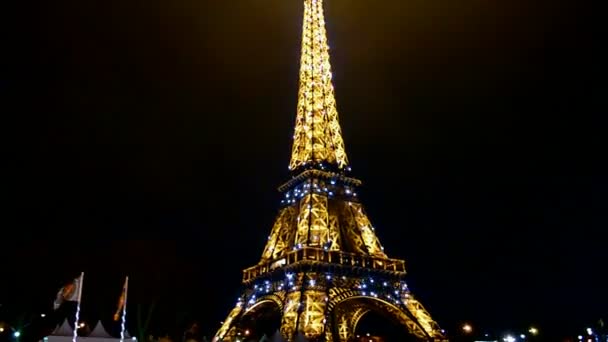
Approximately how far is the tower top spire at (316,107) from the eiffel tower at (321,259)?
0.28 feet

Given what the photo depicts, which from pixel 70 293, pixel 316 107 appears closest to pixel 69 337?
pixel 70 293

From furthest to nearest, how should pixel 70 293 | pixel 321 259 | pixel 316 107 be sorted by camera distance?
1. pixel 316 107
2. pixel 321 259
3. pixel 70 293

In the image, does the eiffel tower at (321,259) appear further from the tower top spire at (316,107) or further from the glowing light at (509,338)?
the glowing light at (509,338)

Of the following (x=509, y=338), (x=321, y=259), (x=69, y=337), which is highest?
(x=509, y=338)

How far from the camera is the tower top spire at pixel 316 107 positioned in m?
41.0

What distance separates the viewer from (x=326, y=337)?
30062 mm

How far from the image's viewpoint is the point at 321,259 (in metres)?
33.9

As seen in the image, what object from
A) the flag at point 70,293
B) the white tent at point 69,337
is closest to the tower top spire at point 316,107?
the white tent at point 69,337

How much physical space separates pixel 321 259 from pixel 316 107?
14.1 m

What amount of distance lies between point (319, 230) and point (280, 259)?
3.34 metres

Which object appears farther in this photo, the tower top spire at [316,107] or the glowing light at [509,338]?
the glowing light at [509,338]

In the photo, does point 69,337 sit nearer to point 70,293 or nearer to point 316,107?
point 70,293

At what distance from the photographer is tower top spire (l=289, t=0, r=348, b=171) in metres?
41.0

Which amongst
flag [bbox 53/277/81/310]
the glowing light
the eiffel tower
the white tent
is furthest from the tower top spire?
the glowing light
